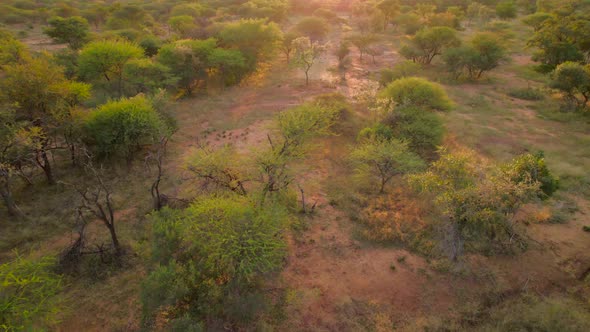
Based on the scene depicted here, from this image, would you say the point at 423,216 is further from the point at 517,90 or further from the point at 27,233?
the point at 517,90

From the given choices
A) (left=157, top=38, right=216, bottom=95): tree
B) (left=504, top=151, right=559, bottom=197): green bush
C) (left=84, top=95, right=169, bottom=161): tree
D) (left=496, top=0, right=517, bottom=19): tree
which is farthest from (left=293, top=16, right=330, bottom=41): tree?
(left=504, top=151, right=559, bottom=197): green bush

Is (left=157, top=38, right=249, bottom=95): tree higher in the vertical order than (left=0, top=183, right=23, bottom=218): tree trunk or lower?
higher

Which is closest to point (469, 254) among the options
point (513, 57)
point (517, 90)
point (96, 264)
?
point (96, 264)

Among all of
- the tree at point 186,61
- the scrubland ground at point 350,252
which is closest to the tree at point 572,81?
the scrubland ground at point 350,252

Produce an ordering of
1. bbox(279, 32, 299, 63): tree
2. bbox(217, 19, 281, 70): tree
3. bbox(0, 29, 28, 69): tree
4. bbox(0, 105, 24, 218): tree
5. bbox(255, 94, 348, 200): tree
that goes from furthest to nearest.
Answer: bbox(279, 32, 299, 63): tree → bbox(217, 19, 281, 70): tree → bbox(0, 29, 28, 69): tree → bbox(255, 94, 348, 200): tree → bbox(0, 105, 24, 218): tree

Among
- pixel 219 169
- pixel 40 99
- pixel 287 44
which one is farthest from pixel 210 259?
pixel 287 44

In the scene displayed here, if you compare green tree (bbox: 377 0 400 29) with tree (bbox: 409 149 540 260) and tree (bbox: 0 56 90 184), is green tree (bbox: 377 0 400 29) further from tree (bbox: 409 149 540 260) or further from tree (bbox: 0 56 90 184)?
tree (bbox: 0 56 90 184)

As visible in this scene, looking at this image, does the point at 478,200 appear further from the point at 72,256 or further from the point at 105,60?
the point at 105,60
